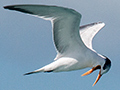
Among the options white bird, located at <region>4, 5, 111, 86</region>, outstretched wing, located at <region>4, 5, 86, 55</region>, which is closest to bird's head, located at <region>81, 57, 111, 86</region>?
white bird, located at <region>4, 5, 111, 86</region>

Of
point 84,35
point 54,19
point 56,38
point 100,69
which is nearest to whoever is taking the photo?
point 54,19

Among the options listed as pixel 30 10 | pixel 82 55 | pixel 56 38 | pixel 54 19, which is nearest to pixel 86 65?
pixel 82 55

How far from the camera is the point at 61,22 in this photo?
36.6 ft

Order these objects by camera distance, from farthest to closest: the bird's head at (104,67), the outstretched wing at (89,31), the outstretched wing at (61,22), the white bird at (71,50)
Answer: the outstretched wing at (89,31), the bird's head at (104,67), the white bird at (71,50), the outstretched wing at (61,22)

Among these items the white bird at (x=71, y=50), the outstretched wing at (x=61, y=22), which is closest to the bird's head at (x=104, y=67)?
the white bird at (x=71, y=50)

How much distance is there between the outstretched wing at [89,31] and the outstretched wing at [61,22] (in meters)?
1.48

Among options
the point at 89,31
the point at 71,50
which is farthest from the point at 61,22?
the point at 89,31

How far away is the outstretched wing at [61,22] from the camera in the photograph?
9956mm

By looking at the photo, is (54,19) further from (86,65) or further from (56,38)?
(86,65)

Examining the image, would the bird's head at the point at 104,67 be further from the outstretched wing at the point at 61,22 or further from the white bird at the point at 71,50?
the outstretched wing at the point at 61,22

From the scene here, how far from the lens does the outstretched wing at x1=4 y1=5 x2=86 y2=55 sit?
9956 millimetres

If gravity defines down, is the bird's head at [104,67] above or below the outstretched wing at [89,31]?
below

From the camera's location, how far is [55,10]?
1038cm

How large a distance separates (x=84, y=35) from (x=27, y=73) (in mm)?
3374
